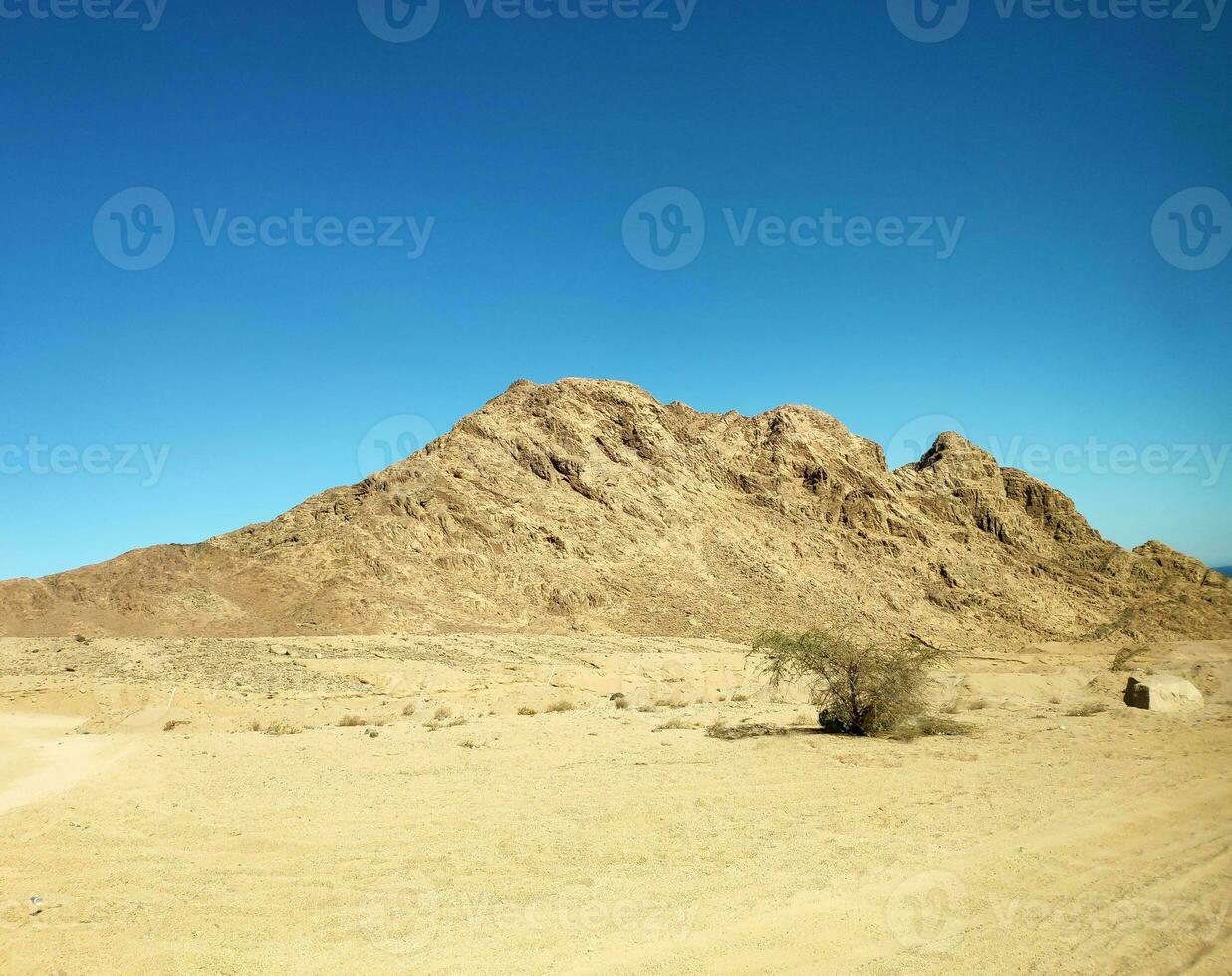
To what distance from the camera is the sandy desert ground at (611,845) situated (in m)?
6.94

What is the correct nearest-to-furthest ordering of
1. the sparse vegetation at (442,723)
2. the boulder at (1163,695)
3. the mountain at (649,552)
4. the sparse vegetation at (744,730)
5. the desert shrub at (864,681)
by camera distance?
the desert shrub at (864,681), the sparse vegetation at (744,730), the sparse vegetation at (442,723), the boulder at (1163,695), the mountain at (649,552)

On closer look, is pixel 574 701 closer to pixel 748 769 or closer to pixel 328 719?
pixel 328 719

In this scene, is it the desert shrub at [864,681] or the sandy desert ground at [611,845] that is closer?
the sandy desert ground at [611,845]

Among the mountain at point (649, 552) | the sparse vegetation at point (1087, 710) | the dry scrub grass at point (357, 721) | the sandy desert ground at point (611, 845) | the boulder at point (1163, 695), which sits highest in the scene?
the mountain at point (649, 552)

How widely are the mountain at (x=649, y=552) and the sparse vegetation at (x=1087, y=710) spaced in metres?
33.2

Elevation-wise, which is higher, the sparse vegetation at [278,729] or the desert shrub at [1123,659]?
the desert shrub at [1123,659]

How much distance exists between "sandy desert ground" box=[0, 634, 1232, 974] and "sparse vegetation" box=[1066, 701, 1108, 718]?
0.16m

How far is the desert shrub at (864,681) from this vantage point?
16.7m

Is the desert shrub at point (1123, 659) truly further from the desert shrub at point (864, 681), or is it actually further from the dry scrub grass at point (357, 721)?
the dry scrub grass at point (357, 721)

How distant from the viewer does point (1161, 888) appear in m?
8.06

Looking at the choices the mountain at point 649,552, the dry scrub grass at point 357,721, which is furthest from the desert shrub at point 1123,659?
the dry scrub grass at point 357,721

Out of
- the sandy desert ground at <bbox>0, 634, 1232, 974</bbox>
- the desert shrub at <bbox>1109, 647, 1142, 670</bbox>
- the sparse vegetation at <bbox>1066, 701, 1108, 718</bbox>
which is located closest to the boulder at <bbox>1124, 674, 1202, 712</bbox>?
the sandy desert ground at <bbox>0, 634, 1232, 974</bbox>

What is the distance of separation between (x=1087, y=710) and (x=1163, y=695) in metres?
2.08

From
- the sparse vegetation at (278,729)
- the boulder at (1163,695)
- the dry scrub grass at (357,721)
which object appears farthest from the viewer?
the dry scrub grass at (357,721)
